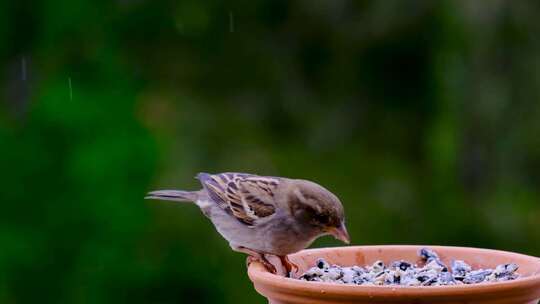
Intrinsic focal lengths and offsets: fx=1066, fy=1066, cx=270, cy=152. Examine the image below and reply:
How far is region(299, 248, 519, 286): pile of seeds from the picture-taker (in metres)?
2.34

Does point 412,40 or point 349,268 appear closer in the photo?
point 349,268

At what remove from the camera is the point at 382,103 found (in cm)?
514

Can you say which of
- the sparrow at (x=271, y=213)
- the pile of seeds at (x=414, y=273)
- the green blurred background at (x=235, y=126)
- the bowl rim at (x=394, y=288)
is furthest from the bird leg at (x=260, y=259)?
the green blurred background at (x=235, y=126)

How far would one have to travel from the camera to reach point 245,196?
9.81 ft

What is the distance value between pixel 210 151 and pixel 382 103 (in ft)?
2.83

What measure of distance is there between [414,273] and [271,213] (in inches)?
22.9

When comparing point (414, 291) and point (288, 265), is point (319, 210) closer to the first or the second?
point (288, 265)

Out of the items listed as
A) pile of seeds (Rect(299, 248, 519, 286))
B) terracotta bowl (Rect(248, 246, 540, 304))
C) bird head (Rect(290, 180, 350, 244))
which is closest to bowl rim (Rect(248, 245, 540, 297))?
terracotta bowl (Rect(248, 246, 540, 304))

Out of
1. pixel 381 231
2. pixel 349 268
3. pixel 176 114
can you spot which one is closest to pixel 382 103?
pixel 381 231

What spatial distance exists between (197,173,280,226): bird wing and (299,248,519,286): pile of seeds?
393 millimetres

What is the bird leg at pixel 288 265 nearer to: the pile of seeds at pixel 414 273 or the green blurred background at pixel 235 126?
the pile of seeds at pixel 414 273

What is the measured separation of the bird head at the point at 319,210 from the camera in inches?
107

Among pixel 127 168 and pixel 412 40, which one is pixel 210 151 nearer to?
pixel 127 168

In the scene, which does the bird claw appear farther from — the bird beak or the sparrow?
the bird beak
